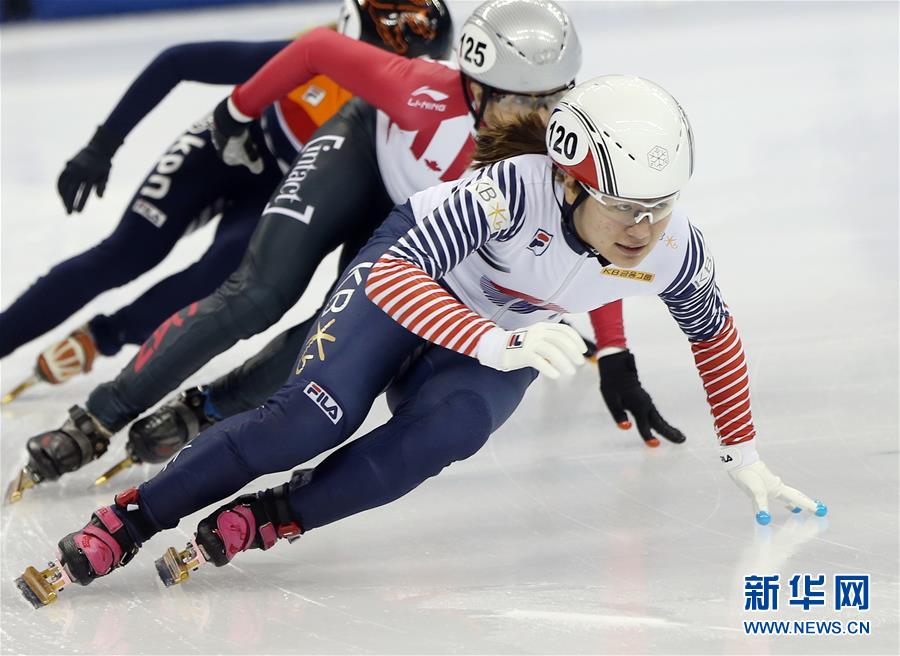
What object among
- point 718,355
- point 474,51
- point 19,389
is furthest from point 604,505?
point 19,389

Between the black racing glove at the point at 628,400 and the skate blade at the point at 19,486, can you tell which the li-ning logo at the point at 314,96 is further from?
the skate blade at the point at 19,486

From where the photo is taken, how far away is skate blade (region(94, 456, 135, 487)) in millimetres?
3520

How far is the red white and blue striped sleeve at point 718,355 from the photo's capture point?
2977mm

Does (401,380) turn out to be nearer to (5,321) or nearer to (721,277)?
(5,321)

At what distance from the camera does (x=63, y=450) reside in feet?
11.5

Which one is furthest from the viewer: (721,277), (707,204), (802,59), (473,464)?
(802,59)

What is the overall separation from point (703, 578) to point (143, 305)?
2178 millimetres

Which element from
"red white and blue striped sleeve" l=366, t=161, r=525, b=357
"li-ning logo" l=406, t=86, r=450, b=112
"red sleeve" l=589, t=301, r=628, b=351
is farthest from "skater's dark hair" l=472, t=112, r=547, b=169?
"red sleeve" l=589, t=301, r=628, b=351

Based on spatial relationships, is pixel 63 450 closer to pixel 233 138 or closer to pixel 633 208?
pixel 233 138

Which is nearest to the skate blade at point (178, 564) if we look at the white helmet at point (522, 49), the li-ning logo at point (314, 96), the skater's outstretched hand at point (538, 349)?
the skater's outstretched hand at point (538, 349)

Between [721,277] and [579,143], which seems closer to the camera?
[579,143]

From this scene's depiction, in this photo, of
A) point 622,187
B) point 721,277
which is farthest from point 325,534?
point 721,277

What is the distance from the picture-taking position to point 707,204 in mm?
6176

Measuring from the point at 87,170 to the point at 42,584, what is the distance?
1655 millimetres
